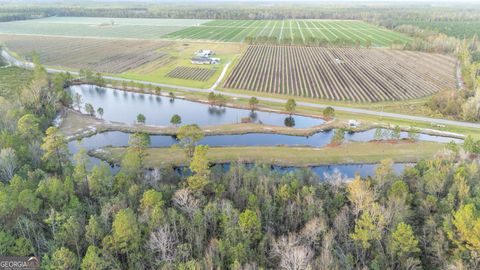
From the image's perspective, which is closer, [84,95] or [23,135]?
[23,135]

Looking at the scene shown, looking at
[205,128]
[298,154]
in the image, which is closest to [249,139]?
[205,128]

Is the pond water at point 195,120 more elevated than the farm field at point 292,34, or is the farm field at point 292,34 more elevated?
the farm field at point 292,34

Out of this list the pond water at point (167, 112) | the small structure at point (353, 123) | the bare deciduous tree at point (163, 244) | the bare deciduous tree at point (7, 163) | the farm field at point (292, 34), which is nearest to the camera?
the bare deciduous tree at point (163, 244)

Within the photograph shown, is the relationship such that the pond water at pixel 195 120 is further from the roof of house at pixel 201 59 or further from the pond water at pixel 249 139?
the roof of house at pixel 201 59

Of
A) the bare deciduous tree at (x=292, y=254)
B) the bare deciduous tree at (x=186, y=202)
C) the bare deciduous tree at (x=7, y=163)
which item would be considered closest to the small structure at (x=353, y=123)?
the bare deciduous tree at (x=292, y=254)

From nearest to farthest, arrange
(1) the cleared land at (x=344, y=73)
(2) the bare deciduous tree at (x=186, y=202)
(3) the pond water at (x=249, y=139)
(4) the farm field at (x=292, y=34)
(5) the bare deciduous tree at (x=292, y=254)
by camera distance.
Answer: (5) the bare deciduous tree at (x=292, y=254) → (2) the bare deciduous tree at (x=186, y=202) → (3) the pond water at (x=249, y=139) → (1) the cleared land at (x=344, y=73) → (4) the farm field at (x=292, y=34)

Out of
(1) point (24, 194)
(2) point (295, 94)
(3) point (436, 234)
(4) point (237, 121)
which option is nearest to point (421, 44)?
(2) point (295, 94)

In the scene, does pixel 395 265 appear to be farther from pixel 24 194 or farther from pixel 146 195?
pixel 24 194
